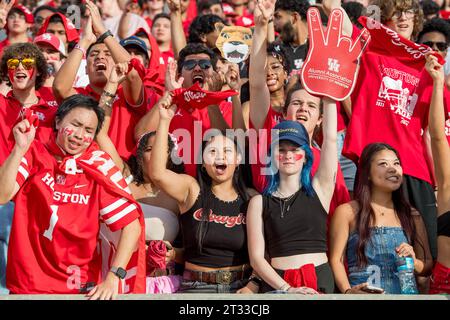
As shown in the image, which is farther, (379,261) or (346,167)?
(346,167)

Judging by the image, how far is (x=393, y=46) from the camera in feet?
21.5

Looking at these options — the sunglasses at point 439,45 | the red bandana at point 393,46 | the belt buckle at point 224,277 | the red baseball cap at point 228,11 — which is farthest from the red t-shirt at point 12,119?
the red baseball cap at point 228,11

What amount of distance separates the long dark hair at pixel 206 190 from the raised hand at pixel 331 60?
2.21 ft

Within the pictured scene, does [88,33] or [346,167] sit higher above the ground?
[88,33]

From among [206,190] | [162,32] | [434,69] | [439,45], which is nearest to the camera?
[206,190]

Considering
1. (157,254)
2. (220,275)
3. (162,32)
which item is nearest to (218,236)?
(220,275)

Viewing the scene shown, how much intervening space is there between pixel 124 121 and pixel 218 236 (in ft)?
4.70

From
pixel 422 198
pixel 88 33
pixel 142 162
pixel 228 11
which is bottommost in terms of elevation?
pixel 422 198

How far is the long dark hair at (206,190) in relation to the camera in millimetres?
5914

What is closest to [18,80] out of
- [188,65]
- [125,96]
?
[125,96]

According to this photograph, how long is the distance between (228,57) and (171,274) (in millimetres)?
1849

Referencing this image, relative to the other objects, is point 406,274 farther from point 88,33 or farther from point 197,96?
point 88,33

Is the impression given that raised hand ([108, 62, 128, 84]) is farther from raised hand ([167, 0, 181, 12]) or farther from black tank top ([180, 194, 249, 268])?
raised hand ([167, 0, 181, 12])
